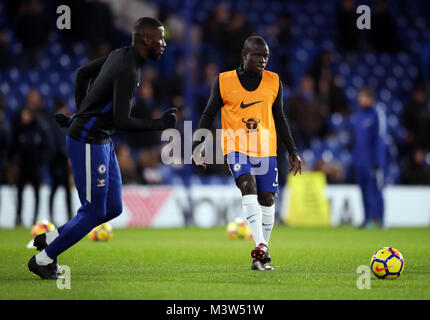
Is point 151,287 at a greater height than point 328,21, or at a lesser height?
lesser

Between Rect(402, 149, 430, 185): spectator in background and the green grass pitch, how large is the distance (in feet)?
16.9

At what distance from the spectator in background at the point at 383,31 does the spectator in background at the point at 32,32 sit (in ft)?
28.5

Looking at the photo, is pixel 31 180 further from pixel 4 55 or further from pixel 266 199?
pixel 266 199

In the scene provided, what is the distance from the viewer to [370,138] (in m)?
15.8

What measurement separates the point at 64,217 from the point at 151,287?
34.6ft

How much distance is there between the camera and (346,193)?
1795 centimetres

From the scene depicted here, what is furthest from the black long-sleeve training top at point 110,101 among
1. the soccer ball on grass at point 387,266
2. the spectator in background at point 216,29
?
the spectator in background at point 216,29

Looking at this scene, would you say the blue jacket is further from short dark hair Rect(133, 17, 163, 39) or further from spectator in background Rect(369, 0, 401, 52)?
short dark hair Rect(133, 17, 163, 39)

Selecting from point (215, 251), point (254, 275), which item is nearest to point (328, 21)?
point (215, 251)

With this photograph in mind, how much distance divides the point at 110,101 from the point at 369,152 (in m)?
9.70

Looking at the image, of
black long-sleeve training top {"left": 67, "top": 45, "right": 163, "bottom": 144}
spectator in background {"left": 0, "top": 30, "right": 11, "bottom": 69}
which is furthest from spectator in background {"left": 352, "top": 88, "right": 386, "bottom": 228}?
black long-sleeve training top {"left": 67, "top": 45, "right": 163, "bottom": 144}

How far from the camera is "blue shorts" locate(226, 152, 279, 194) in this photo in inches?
325

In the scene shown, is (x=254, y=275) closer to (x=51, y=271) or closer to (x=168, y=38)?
(x=51, y=271)

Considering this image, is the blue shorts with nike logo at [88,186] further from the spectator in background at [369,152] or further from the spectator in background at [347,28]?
the spectator in background at [347,28]
